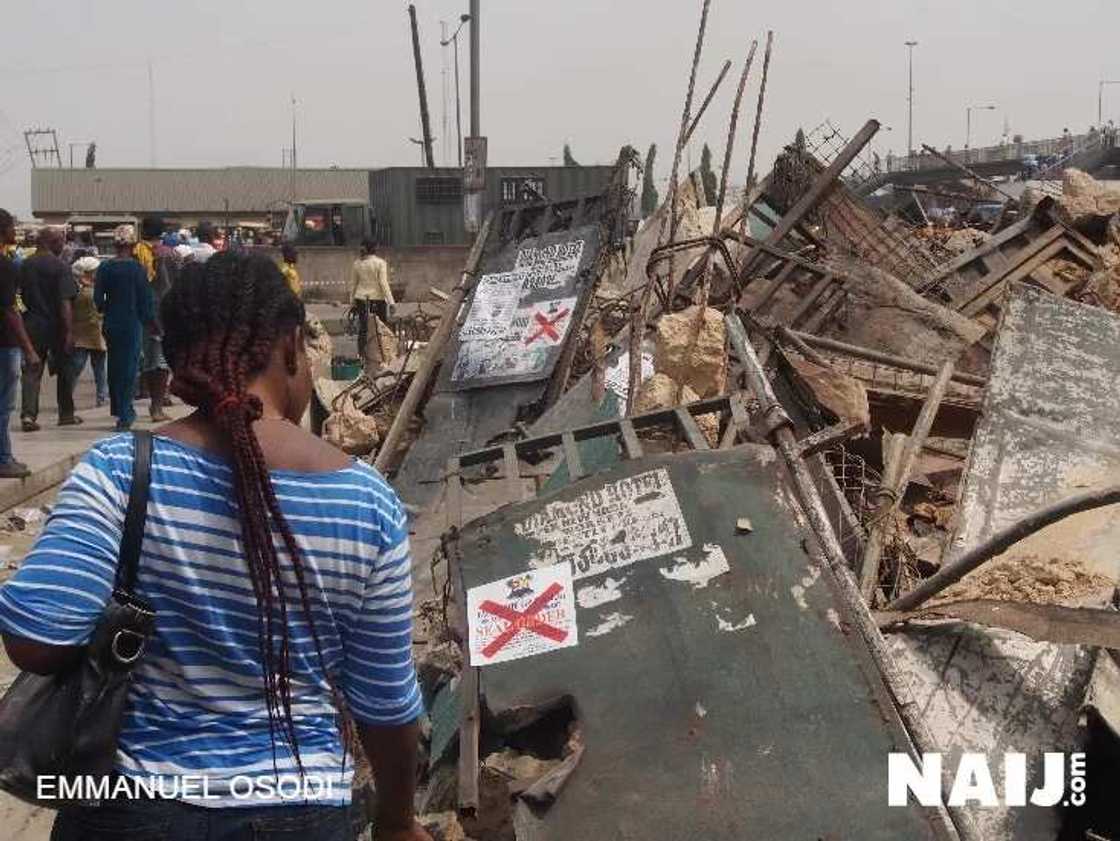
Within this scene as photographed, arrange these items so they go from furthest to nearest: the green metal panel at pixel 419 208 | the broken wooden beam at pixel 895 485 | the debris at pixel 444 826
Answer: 1. the green metal panel at pixel 419 208
2. the broken wooden beam at pixel 895 485
3. the debris at pixel 444 826

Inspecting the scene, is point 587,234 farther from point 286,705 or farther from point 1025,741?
point 286,705

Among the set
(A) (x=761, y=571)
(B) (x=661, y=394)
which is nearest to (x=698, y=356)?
(B) (x=661, y=394)

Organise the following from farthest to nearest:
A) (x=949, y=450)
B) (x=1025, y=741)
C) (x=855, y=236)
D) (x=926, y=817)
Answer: (x=855, y=236), (x=949, y=450), (x=1025, y=741), (x=926, y=817)

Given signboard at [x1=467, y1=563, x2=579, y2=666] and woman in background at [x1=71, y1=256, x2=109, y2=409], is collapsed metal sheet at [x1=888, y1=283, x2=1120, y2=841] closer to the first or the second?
signboard at [x1=467, y1=563, x2=579, y2=666]

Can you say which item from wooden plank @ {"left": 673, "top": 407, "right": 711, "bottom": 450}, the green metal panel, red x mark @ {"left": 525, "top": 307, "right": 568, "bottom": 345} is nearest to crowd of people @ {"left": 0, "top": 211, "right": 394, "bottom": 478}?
red x mark @ {"left": 525, "top": 307, "right": 568, "bottom": 345}

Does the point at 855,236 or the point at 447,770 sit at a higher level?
the point at 855,236

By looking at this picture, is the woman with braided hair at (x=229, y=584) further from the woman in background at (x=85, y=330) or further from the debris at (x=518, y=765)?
the woman in background at (x=85, y=330)

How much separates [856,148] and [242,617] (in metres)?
7.50

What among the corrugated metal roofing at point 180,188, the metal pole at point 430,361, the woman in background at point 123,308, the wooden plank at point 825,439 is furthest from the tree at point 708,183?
the corrugated metal roofing at point 180,188

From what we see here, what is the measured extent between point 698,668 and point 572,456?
994 millimetres

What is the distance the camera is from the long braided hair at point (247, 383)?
1719 millimetres

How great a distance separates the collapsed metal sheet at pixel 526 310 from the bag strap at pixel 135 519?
572cm

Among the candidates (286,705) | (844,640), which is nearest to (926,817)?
(844,640)

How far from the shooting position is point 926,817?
283 centimetres
